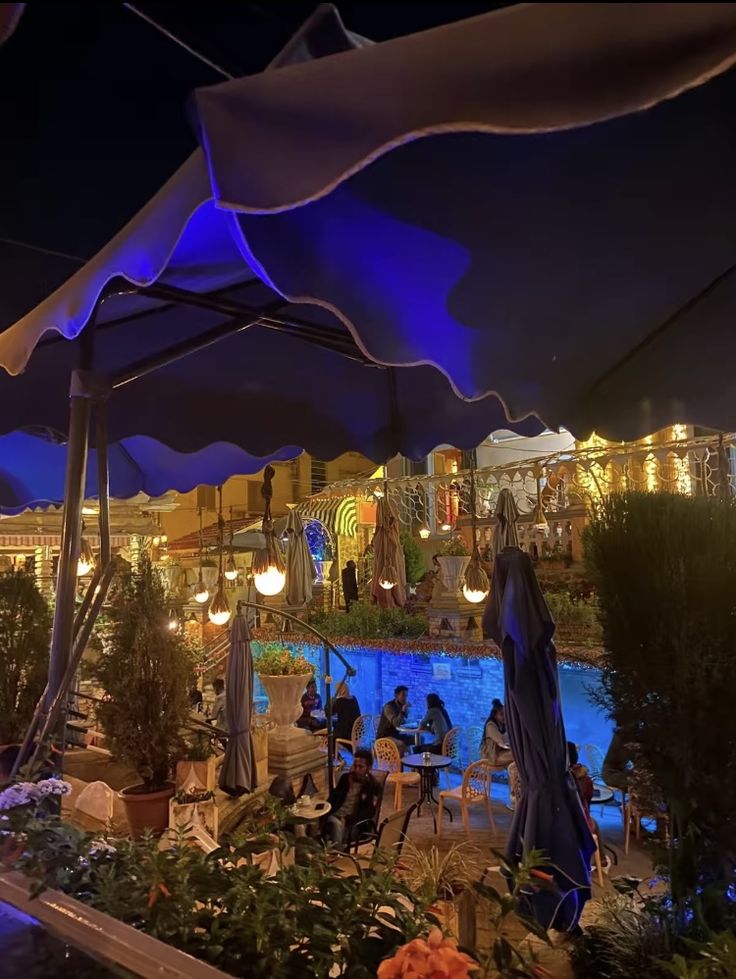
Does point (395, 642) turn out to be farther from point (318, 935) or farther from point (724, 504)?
point (318, 935)

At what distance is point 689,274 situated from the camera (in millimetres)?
2000

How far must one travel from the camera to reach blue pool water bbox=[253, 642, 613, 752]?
8.87m

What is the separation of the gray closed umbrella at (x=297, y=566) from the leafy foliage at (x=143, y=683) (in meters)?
4.54

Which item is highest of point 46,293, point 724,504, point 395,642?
point 46,293

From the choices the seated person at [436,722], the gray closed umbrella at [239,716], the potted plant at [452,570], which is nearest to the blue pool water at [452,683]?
the seated person at [436,722]

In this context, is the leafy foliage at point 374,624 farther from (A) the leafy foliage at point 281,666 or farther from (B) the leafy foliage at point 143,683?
(B) the leafy foliage at point 143,683

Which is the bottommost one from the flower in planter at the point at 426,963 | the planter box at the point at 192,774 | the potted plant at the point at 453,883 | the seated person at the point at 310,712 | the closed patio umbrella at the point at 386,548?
the seated person at the point at 310,712

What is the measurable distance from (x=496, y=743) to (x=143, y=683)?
526 cm

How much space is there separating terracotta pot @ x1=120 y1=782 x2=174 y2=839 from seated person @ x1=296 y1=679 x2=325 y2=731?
620cm

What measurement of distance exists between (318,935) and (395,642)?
9.37 m

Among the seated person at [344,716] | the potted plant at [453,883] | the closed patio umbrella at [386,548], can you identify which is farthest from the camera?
Result: the seated person at [344,716]

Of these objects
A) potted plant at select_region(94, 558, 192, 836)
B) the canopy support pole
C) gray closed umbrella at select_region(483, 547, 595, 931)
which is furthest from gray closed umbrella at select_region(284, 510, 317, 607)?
the canopy support pole

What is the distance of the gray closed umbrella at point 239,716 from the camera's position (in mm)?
5875

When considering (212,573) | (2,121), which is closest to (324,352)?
(2,121)
